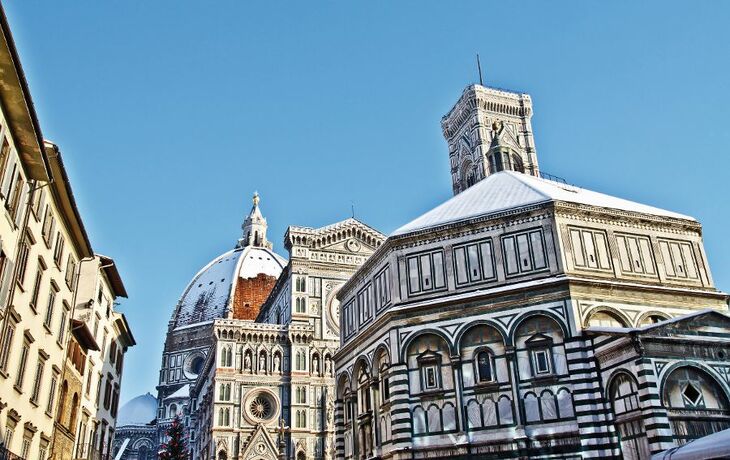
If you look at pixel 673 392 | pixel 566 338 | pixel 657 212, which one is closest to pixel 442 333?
pixel 566 338

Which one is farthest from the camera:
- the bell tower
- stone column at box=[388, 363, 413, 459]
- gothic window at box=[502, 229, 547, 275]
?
the bell tower

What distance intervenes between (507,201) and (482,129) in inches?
1983

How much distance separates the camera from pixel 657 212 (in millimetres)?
29141

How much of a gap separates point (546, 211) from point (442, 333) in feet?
20.2

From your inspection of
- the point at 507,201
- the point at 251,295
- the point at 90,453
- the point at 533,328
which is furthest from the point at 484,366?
the point at 251,295

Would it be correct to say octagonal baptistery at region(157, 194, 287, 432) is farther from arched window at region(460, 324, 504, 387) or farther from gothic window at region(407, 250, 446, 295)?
arched window at region(460, 324, 504, 387)

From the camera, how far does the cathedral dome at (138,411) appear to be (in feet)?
340

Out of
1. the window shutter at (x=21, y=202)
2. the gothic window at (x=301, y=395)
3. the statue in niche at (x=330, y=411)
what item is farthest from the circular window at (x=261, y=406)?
the window shutter at (x=21, y=202)

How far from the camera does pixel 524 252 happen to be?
1040 inches

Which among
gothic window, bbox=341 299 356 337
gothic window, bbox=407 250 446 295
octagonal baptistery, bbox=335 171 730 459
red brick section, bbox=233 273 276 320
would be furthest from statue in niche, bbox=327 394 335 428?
red brick section, bbox=233 273 276 320

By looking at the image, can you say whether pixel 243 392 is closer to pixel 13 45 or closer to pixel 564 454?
pixel 564 454

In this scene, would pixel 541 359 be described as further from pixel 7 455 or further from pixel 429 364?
pixel 7 455

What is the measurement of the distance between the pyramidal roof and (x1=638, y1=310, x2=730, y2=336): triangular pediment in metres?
5.85

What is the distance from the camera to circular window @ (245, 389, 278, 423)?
2160 inches
